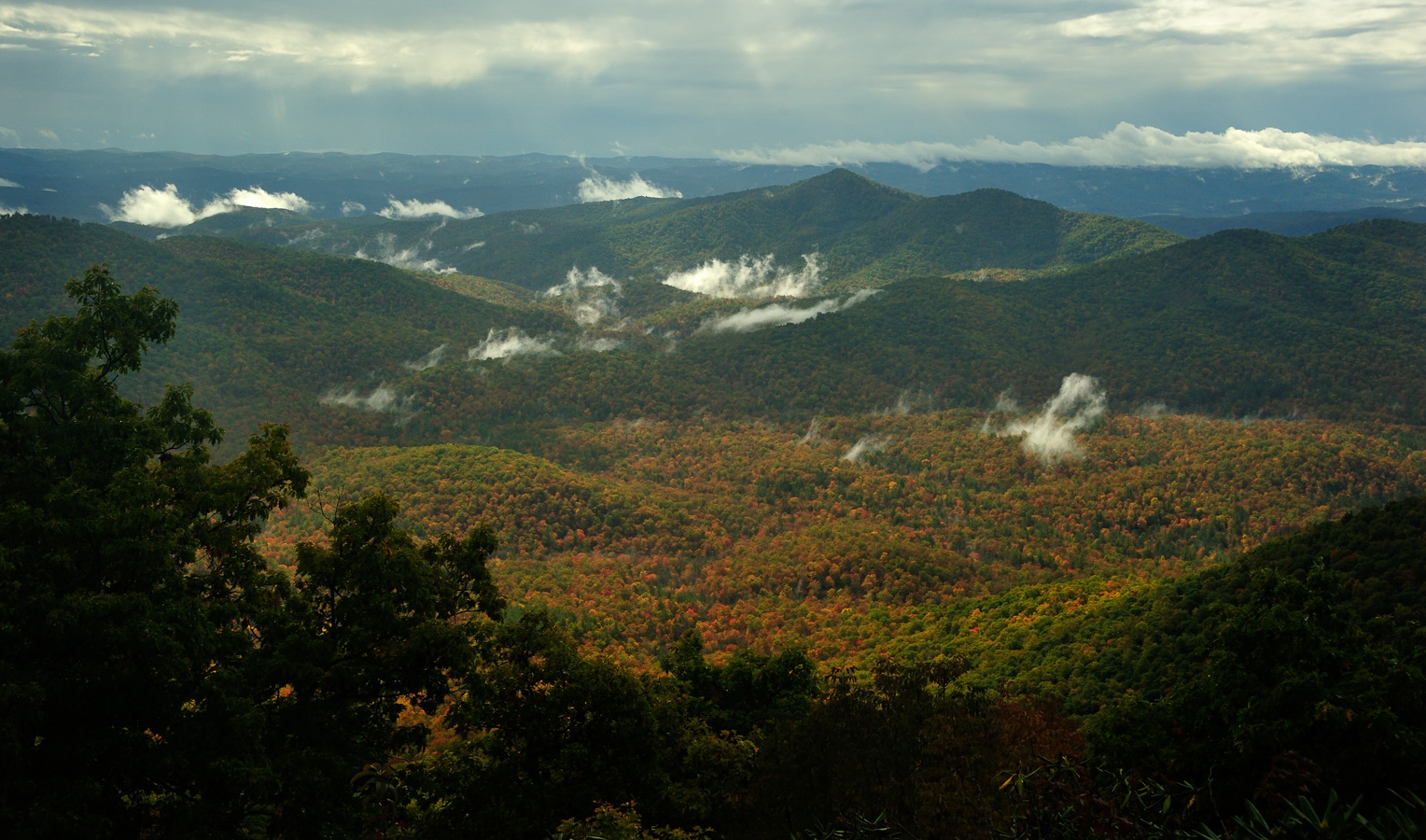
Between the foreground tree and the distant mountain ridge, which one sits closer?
the foreground tree

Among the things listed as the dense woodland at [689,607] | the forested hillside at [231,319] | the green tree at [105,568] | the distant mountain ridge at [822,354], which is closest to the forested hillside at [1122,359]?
the distant mountain ridge at [822,354]

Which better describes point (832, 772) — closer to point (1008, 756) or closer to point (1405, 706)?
point (1008, 756)

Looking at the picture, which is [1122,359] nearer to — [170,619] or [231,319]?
[170,619]

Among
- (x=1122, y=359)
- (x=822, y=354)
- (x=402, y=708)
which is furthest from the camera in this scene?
(x=822, y=354)

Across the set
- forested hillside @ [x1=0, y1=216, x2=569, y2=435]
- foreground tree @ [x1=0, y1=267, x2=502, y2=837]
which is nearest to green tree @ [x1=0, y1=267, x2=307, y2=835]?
foreground tree @ [x1=0, y1=267, x2=502, y2=837]

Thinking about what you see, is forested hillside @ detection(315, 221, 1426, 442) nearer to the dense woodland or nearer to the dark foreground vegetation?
the dense woodland

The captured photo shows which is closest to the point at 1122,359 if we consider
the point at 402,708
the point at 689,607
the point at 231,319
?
the point at 689,607
